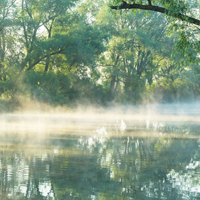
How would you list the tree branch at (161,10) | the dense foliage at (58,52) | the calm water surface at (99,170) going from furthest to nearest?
the dense foliage at (58,52)
the tree branch at (161,10)
the calm water surface at (99,170)

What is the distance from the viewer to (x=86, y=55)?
1462 inches

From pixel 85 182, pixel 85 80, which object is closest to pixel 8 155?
pixel 85 182

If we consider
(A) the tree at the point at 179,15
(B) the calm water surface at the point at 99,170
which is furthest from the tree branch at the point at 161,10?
(B) the calm water surface at the point at 99,170

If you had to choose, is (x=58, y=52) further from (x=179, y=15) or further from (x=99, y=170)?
(x=99, y=170)

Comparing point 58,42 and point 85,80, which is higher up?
point 58,42

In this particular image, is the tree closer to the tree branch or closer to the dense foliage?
the tree branch

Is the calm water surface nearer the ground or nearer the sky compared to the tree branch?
nearer the ground

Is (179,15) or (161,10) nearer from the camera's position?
(161,10)

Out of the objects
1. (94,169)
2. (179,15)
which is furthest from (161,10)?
(94,169)

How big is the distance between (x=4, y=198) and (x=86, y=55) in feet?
106

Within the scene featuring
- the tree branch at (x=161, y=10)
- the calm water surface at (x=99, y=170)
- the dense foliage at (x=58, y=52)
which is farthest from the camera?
the dense foliage at (x=58, y=52)

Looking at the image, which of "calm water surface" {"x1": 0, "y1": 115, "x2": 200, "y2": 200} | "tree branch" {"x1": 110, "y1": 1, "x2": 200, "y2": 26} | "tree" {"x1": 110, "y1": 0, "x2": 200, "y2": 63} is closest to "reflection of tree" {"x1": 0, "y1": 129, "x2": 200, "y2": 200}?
"calm water surface" {"x1": 0, "y1": 115, "x2": 200, "y2": 200}

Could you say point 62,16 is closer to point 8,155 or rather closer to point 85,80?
point 85,80

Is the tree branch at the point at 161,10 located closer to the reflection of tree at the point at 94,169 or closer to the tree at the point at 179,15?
the tree at the point at 179,15
